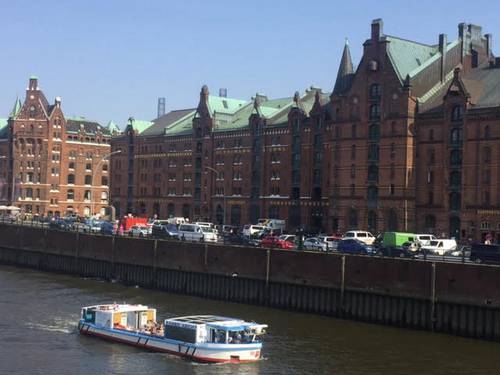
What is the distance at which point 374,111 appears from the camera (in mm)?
111000

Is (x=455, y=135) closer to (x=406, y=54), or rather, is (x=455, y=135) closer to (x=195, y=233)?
(x=406, y=54)

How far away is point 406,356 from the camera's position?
169 feet

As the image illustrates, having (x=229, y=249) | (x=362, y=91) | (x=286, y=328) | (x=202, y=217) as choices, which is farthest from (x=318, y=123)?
(x=286, y=328)

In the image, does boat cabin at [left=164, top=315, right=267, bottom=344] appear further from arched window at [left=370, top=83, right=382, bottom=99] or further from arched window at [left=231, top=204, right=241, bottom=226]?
arched window at [left=231, top=204, right=241, bottom=226]

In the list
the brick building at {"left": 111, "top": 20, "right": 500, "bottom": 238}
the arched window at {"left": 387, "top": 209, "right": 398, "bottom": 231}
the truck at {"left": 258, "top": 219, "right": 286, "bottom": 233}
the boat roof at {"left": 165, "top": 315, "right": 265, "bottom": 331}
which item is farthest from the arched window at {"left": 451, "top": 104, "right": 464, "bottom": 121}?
the boat roof at {"left": 165, "top": 315, "right": 265, "bottom": 331}

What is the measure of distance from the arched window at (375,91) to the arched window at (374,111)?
120cm

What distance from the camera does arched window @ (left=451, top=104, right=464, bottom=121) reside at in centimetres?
10100

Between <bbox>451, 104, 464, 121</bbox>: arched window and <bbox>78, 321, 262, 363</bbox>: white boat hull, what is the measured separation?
196ft

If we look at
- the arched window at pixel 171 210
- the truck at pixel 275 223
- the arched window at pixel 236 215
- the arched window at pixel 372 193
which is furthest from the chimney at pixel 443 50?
the arched window at pixel 171 210

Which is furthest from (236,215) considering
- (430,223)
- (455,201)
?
(455,201)

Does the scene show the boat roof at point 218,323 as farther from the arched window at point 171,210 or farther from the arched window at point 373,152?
the arched window at point 171,210

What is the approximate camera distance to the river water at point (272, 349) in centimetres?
4812

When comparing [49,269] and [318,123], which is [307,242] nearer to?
[49,269]

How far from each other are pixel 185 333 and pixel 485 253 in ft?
86.5
